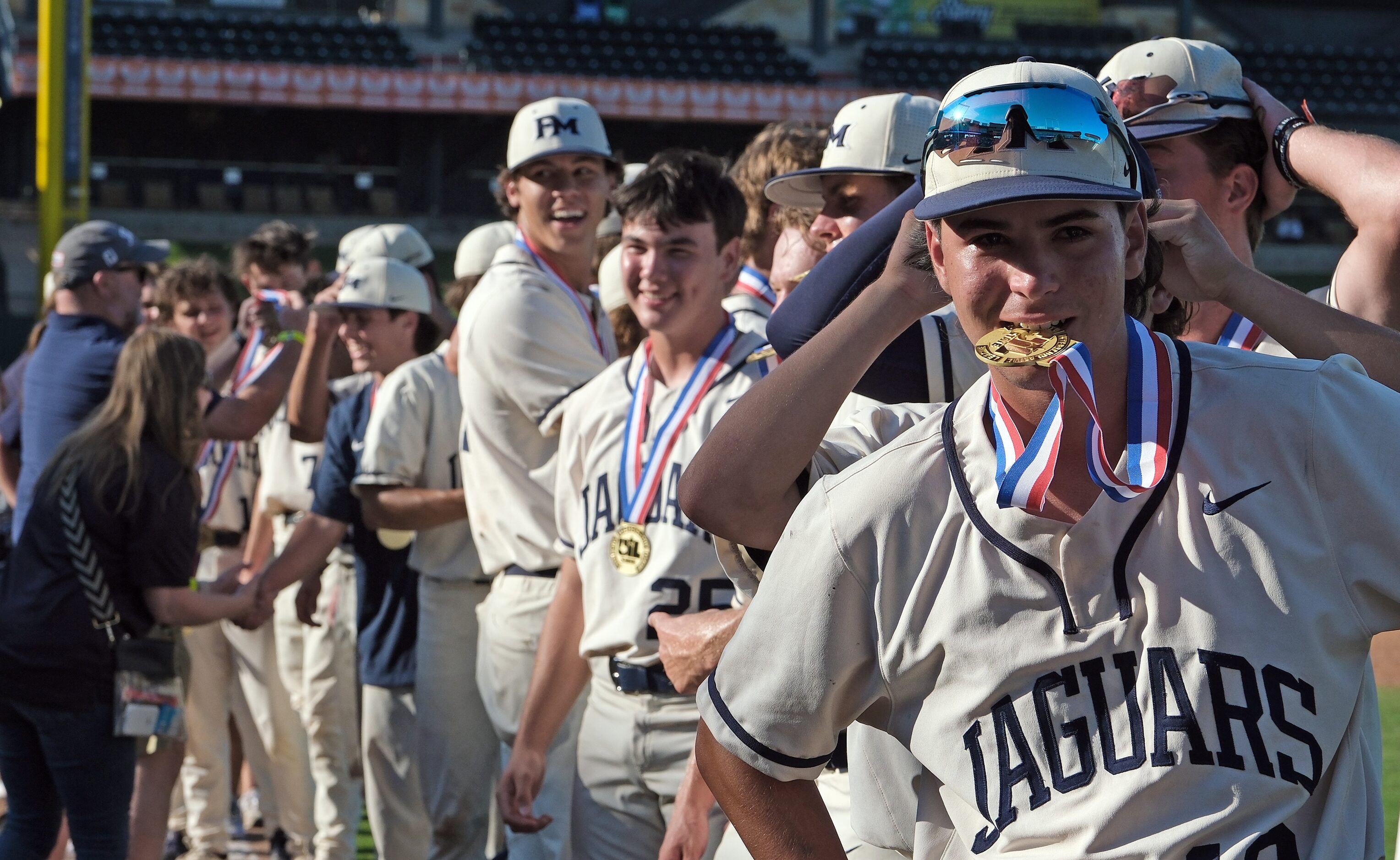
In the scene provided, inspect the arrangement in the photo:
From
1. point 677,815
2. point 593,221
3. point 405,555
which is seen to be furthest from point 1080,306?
point 405,555

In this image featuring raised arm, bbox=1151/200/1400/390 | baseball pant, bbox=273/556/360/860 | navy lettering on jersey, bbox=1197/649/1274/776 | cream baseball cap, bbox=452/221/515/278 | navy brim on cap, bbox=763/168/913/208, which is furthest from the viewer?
cream baseball cap, bbox=452/221/515/278

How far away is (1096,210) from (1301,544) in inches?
15.9

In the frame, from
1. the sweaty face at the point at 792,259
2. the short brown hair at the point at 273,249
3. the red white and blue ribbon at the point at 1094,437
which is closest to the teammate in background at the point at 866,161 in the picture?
the sweaty face at the point at 792,259

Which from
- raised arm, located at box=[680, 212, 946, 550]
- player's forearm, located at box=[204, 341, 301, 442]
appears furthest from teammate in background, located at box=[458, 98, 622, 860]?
raised arm, located at box=[680, 212, 946, 550]

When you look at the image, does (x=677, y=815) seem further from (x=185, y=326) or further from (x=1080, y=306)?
(x=185, y=326)

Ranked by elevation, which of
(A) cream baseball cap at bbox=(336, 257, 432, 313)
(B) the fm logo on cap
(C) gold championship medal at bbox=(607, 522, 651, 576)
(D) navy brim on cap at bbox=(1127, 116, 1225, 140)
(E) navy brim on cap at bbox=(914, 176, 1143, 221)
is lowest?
(C) gold championship medal at bbox=(607, 522, 651, 576)

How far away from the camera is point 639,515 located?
115 inches

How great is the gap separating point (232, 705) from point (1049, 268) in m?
5.15

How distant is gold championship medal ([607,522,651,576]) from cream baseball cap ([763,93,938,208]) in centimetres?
77

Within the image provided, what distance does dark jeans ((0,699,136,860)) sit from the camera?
375 centimetres

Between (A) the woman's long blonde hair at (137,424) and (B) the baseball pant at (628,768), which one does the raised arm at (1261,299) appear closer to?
(B) the baseball pant at (628,768)

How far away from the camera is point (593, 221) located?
414cm

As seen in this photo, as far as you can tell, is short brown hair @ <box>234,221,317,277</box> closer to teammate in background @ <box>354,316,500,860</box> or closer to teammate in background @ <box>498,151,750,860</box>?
teammate in background @ <box>354,316,500,860</box>

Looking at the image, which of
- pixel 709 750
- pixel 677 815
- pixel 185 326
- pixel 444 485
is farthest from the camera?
pixel 185 326
